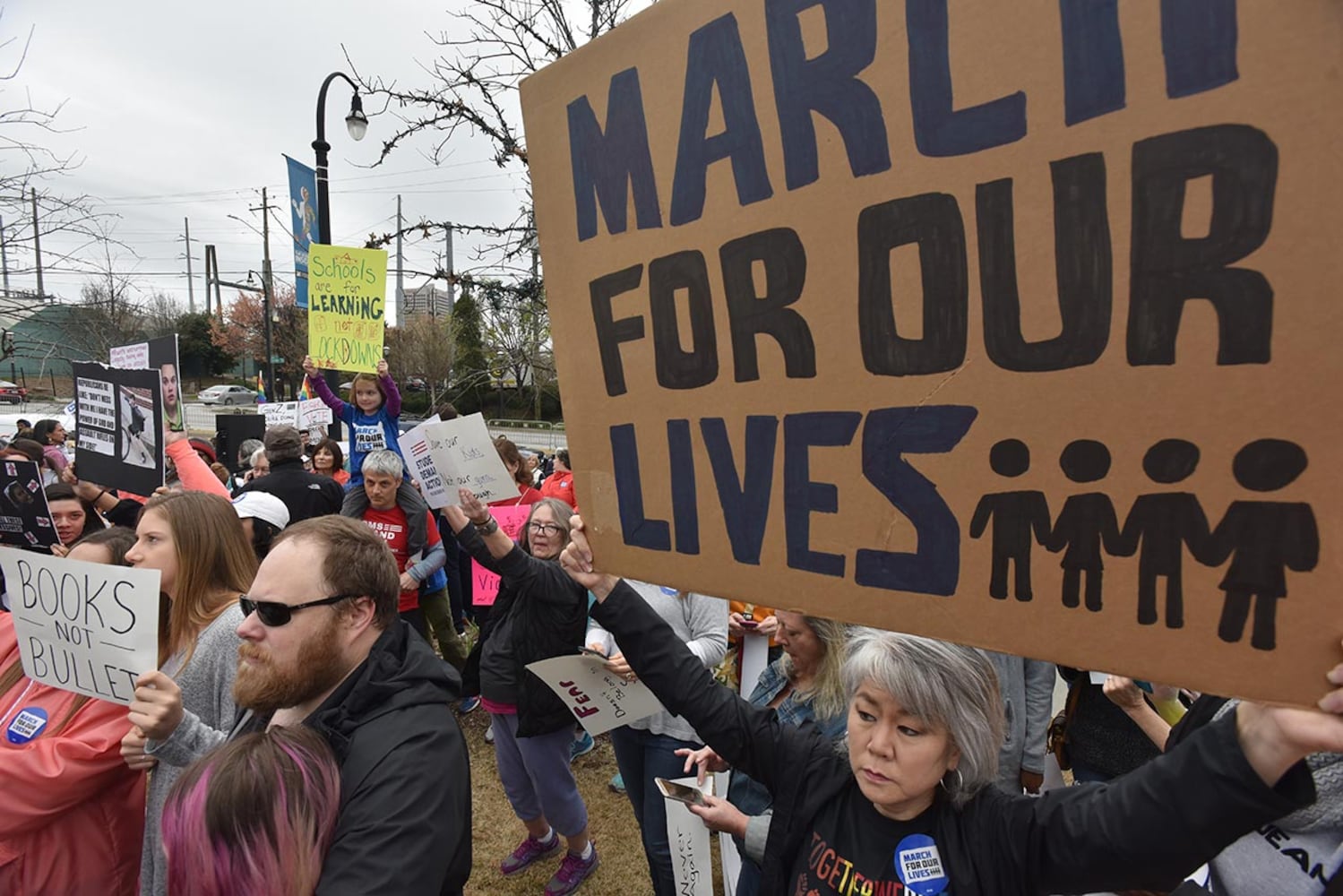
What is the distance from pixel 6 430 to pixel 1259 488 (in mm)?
16972

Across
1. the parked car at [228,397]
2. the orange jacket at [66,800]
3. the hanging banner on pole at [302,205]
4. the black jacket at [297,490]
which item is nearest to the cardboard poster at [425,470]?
the black jacket at [297,490]

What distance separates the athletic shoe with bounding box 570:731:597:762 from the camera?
4.70m

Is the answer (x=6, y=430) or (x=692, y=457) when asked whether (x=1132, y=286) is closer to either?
(x=692, y=457)

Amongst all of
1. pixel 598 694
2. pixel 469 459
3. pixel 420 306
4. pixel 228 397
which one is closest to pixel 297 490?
pixel 469 459

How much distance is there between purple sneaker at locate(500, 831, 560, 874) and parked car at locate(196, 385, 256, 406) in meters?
35.5

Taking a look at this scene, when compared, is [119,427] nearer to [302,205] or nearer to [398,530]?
[398,530]

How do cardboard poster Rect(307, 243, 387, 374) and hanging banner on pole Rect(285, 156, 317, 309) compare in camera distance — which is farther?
hanging banner on pole Rect(285, 156, 317, 309)

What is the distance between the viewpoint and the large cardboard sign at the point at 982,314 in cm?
84

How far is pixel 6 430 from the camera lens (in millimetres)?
12375

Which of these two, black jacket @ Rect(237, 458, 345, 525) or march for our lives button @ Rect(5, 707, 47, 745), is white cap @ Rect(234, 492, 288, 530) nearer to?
black jacket @ Rect(237, 458, 345, 525)

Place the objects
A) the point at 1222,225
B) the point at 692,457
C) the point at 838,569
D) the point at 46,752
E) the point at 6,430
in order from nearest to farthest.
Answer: the point at 1222,225 → the point at 838,569 → the point at 692,457 → the point at 46,752 → the point at 6,430

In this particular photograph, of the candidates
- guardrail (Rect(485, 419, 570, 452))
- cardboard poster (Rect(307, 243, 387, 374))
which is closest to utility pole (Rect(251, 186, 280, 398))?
guardrail (Rect(485, 419, 570, 452))

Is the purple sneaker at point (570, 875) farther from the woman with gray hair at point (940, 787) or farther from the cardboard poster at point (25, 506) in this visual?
the cardboard poster at point (25, 506)

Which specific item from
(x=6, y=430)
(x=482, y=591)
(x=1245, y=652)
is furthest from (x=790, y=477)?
(x=6, y=430)
